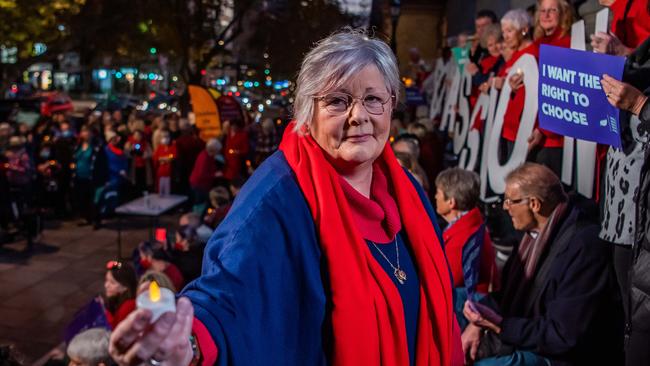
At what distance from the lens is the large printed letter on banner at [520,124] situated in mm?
5184

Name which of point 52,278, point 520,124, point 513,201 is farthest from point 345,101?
point 52,278

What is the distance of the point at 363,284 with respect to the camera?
5.83 ft

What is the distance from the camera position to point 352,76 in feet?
6.23

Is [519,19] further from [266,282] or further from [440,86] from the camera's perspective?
[440,86]

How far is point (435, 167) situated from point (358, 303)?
288 inches

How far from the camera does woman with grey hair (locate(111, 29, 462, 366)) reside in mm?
1621

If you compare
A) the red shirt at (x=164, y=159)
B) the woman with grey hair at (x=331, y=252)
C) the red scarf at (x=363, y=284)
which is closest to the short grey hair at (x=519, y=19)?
the woman with grey hair at (x=331, y=252)

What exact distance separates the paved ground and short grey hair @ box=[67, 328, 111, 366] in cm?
252

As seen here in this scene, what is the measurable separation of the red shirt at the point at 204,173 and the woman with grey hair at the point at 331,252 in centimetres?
983

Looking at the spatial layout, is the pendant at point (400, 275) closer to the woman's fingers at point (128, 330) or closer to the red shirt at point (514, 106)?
the woman's fingers at point (128, 330)

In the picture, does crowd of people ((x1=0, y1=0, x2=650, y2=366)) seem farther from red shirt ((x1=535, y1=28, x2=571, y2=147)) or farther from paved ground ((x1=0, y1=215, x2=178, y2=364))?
paved ground ((x1=0, y1=215, x2=178, y2=364))

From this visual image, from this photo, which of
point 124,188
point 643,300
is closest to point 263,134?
point 124,188

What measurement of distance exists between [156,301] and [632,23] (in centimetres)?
336

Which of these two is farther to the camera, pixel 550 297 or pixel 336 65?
pixel 550 297
